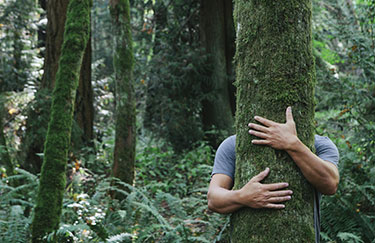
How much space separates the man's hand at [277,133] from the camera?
8.20 ft

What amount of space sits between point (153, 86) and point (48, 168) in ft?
24.6

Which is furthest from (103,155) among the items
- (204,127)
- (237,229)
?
(237,229)

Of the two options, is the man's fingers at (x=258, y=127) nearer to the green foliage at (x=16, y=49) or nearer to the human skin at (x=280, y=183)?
the human skin at (x=280, y=183)

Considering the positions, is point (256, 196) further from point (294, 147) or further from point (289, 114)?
point (289, 114)

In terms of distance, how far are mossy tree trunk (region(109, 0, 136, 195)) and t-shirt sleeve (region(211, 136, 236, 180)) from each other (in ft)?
13.1

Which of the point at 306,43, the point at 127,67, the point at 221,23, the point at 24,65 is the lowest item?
the point at 306,43

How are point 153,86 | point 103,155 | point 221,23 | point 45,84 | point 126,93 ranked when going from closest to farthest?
point 126,93, point 45,84, point 103,155, point 153,86, point 221,23

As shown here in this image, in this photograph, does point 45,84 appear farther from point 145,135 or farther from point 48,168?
point 48,168

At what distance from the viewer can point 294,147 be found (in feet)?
8.16

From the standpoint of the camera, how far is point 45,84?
9.80m

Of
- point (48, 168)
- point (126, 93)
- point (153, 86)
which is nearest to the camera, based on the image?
point (48, 168)

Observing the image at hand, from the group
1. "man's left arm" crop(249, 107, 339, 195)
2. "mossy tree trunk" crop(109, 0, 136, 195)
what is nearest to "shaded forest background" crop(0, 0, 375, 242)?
"mossy tree trunk" crop(109, 0, 136, 195)

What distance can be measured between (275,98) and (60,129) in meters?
3.03

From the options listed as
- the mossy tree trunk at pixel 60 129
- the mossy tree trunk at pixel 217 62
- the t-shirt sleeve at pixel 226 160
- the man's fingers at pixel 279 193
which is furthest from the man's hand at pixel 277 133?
the mossy tree trunk at pixel 217 62
